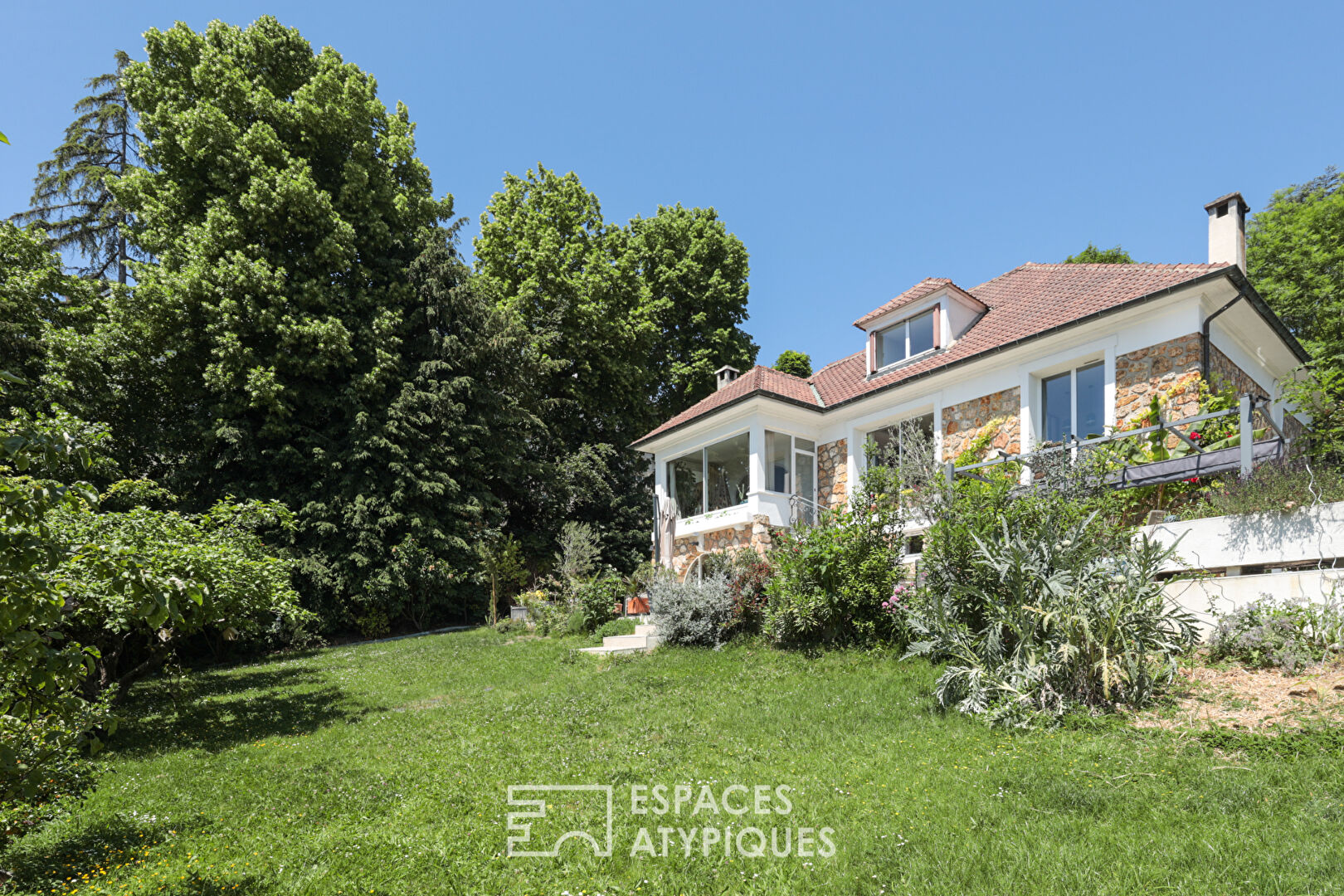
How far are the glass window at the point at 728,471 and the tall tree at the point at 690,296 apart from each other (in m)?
11.2

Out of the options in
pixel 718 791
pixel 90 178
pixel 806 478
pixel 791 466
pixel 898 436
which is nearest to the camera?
pixel 718 791

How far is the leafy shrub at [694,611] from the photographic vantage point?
1188 centimetres

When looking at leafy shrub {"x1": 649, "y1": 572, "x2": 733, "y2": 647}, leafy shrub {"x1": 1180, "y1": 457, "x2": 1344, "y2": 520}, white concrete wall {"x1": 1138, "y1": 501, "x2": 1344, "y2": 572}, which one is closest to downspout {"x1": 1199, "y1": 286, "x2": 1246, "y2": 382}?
leafy shrub {"x1": 1180, "y1": 457, "x2": 1344, "y2": 520}

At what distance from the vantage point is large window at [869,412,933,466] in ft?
43.0

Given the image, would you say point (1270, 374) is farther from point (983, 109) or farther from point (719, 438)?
point (719, 438)

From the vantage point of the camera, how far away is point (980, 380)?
12766mm

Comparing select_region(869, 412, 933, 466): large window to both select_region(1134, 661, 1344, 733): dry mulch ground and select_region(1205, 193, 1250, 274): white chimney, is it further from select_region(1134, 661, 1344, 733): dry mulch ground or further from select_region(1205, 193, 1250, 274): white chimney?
select_region(1134, 661, 1344, 733): dry mulch ground

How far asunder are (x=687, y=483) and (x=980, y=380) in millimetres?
8219

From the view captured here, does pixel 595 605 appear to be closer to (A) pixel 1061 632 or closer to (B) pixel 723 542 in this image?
(B) pixel 723 542

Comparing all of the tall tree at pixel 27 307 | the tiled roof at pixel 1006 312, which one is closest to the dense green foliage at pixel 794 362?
the tiled roof at pixel 1006 312

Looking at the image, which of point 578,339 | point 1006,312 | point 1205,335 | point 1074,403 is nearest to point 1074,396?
point 1074,403

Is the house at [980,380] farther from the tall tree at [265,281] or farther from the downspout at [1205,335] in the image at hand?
the tall tree at [265,281]

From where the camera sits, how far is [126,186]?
59.0 ft

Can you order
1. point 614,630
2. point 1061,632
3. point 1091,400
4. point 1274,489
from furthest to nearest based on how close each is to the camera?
point 614,630 → point 1091,400 → point 1274,489 → point 1061,632
